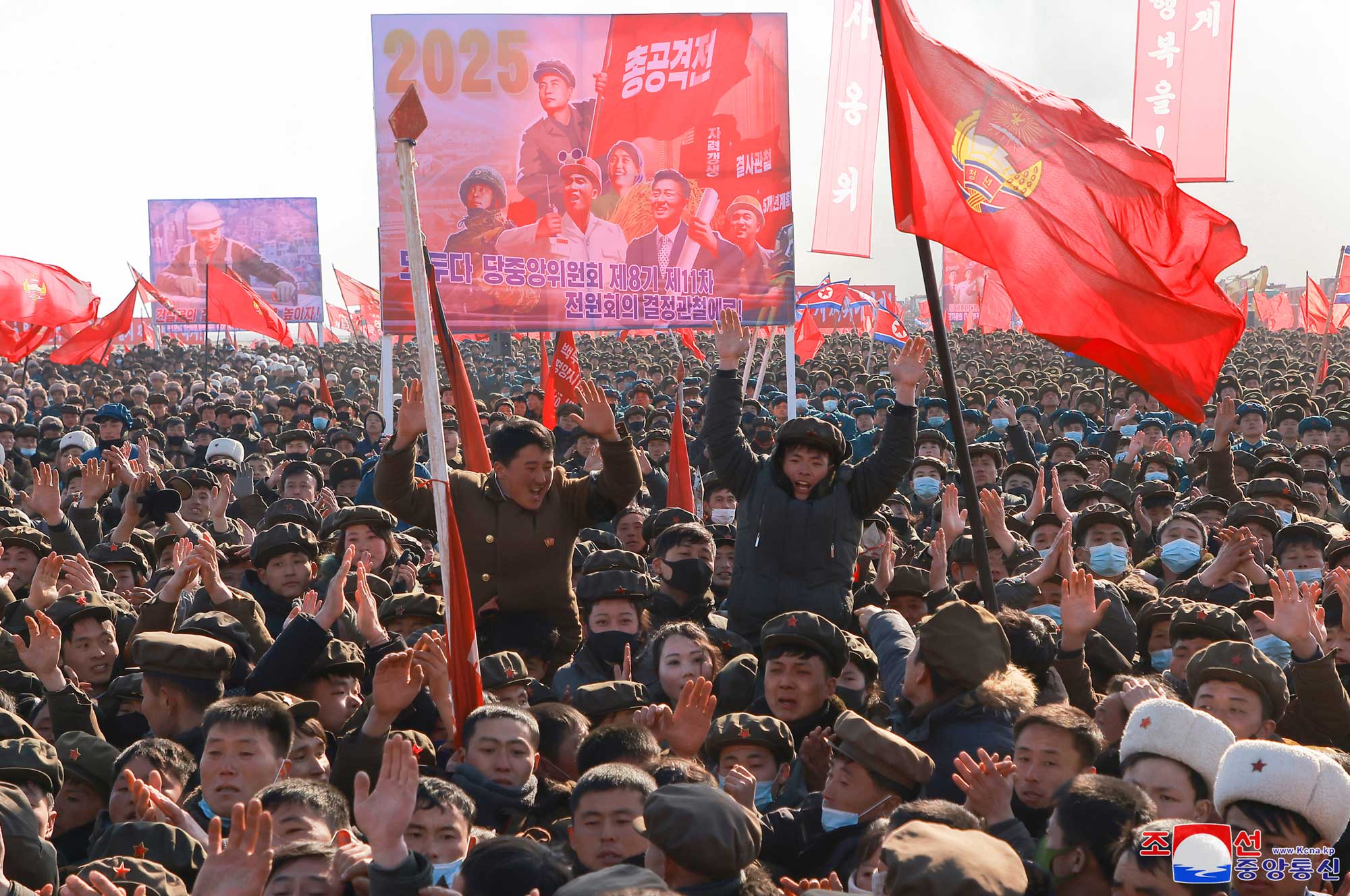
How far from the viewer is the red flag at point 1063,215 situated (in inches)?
219

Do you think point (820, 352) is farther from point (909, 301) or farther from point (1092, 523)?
point (909, 301)

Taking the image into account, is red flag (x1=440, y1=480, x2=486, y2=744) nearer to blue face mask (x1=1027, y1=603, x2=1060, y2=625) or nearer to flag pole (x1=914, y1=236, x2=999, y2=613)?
flag pole (x1=914, y1=236, x2=999, y2=613)

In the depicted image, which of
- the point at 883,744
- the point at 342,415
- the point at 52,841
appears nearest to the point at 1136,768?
the point at 883,744

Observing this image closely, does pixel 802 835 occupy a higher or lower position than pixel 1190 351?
lower

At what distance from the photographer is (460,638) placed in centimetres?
473

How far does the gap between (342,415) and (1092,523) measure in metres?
11.6

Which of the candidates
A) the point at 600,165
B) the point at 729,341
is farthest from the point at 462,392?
the point at 600,165

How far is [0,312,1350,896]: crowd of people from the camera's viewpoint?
10.5 ft

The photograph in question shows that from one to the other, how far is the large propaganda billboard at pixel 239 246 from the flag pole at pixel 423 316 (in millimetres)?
50340

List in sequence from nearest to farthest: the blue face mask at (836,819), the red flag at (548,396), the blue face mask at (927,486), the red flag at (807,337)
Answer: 1. the blue face mask at (836,819)
2. the blue face mask at (927,486)
3. the red flag at (548,396)
4. the red flag at (807,337)

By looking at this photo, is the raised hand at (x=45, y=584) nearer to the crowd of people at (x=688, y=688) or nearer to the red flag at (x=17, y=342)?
the crowd of people at (x=688, y=688)

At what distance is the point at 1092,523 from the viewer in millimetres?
7344

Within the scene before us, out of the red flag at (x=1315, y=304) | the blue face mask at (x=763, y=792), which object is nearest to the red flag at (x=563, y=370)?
the blue face mask at (x=763, y=792)

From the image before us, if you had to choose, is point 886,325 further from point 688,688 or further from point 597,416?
point 688,688
